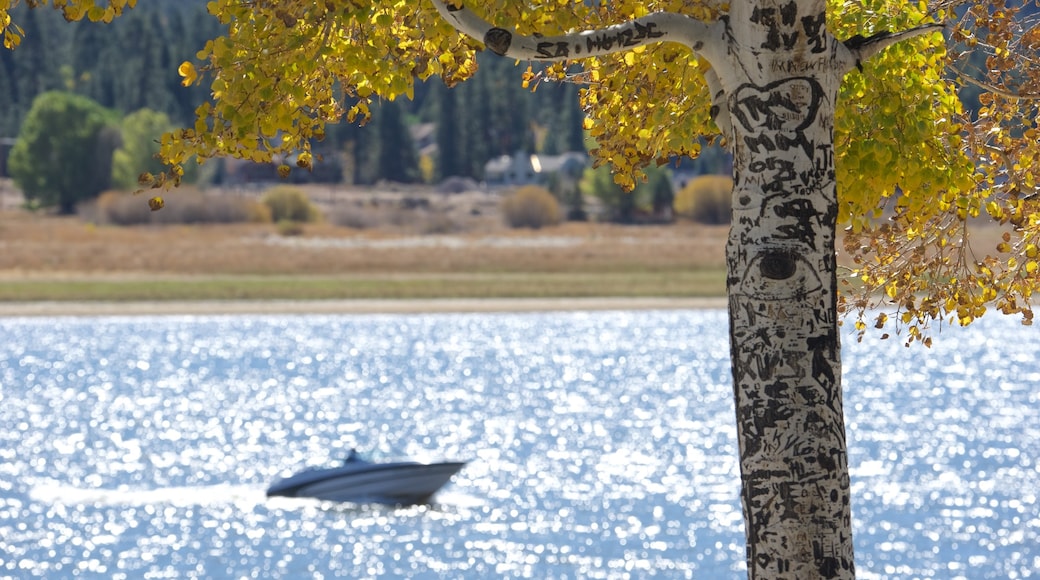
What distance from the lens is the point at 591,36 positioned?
7969 millimetres

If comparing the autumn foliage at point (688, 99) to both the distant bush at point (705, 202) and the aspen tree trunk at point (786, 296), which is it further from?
the distant bush at point (705, 202)

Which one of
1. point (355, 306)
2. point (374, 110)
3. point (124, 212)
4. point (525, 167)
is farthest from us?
point (374, 110)

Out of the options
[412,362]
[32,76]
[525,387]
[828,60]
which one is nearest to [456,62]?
[828,60]

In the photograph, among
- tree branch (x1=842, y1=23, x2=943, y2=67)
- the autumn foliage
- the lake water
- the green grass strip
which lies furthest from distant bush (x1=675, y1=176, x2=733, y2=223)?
tree branch (x1=842, y1=23, x2=943, y2=67)

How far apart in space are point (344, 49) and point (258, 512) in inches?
1114

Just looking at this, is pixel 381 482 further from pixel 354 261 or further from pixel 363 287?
pixel 354 261

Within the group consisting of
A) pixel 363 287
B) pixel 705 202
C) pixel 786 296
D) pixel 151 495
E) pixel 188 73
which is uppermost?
pixel 188 73

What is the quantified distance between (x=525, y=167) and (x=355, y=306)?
274 feet

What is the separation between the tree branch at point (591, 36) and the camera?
7.94 meters

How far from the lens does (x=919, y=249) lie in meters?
10.8

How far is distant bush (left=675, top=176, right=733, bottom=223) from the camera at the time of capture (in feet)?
415

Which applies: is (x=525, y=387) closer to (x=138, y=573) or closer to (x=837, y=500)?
(x=138, y=573)

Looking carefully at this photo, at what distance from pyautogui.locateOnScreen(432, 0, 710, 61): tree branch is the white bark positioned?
8 centimetres

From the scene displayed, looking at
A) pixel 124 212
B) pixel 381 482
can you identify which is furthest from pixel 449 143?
pixel 381 482
